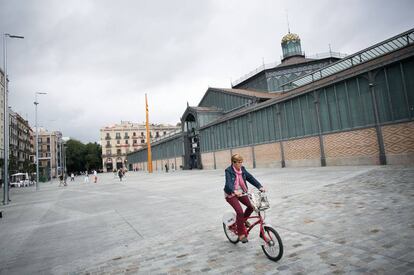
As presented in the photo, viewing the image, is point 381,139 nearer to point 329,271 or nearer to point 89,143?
point 329,271

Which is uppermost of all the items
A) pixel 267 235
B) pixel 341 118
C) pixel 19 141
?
pixel 19 141

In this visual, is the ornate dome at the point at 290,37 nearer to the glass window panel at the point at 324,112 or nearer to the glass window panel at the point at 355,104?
the glass window panel at the point at 324,112

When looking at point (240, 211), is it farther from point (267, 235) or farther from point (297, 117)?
point (297, 117)

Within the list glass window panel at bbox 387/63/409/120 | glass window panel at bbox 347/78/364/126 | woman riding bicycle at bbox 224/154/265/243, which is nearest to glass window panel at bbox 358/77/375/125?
glass window panel at bbox 347/78/364/126

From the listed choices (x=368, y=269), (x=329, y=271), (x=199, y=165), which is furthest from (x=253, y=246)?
(x=199, y=165)

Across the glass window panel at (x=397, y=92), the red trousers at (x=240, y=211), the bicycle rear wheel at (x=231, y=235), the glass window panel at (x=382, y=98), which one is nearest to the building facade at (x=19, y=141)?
the bicycle rear wheel at (x=231, y=235)

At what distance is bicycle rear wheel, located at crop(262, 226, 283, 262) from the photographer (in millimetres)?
3918

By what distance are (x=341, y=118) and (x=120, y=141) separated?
89913 mm

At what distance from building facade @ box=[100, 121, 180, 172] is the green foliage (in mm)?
11991

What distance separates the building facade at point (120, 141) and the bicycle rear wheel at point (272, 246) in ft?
303

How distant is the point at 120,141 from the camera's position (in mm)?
97562

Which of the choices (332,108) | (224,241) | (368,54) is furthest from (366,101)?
(224,241)

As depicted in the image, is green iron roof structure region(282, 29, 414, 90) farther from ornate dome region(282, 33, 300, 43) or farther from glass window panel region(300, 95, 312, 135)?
ornate dome region(282, 33, 300, 43)

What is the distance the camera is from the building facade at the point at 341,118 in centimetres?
1525
